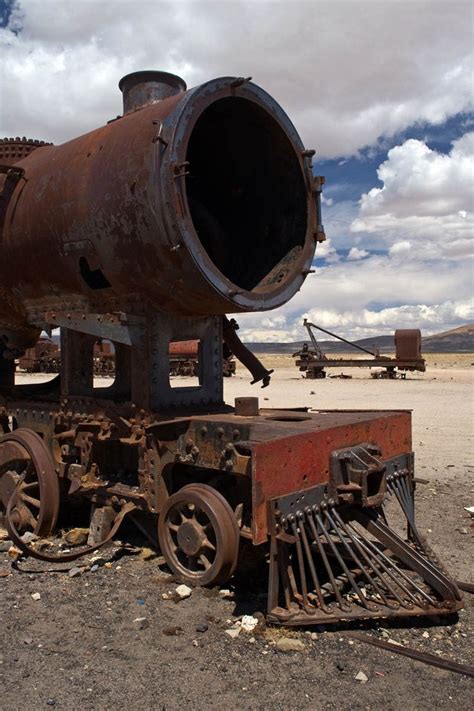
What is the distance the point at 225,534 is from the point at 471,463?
6259 millimetres

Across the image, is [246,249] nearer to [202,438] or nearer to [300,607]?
[202,438]

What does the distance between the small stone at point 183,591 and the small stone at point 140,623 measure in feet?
1.15

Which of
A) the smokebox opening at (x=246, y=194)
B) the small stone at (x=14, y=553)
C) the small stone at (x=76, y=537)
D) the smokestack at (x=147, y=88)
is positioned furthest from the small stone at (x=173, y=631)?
the smokestack at (x=147, y=88)

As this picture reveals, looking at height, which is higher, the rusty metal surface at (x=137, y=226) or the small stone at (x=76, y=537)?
the rusty metal surface at (x=137, y=226)

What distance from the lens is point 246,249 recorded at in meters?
5.77

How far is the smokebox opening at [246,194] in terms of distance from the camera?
5.33m

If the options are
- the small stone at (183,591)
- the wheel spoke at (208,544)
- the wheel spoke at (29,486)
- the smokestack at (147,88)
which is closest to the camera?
the wheel spoke at (208,544)

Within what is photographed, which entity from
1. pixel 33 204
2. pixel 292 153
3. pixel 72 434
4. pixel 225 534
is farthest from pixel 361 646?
pixel 33 204

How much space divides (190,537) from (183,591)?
0.41 meters

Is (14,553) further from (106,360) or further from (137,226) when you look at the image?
(106,360)

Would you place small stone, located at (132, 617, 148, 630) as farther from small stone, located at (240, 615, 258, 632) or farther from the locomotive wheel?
the locomotive wheel

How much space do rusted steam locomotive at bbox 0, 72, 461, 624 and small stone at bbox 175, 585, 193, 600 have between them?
0.31 ft

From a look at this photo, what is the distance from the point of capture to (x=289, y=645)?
12.1ft

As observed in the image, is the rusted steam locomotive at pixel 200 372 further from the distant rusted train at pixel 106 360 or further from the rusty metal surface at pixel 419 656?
the distant rusted train at pixel 106 360
